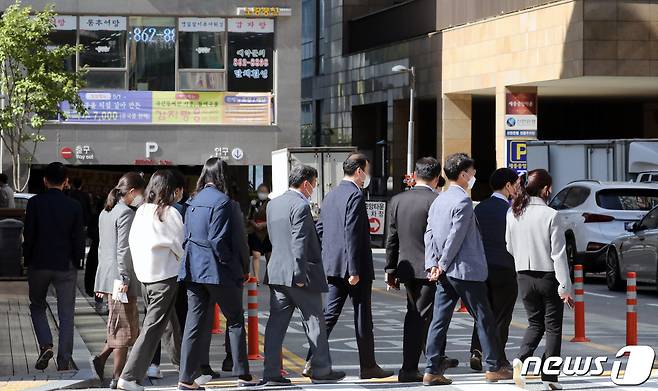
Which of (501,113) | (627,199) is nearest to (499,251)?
(627,199)

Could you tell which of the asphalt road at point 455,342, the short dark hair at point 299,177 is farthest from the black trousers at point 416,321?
the short dark hair at point 299,177

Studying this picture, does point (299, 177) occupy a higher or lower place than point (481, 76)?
lower

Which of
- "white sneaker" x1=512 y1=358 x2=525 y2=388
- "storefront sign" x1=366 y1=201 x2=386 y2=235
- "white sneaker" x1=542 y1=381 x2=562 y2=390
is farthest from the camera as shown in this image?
"storefront sign" x1=366 y1=201 x2=386 y2=235

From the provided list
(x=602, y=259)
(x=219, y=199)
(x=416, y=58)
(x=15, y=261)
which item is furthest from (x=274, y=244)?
(x=416, y=58)

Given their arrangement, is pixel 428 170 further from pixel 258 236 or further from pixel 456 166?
pixel 258 236

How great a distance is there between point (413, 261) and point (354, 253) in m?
0.52

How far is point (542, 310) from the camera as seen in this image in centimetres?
1227

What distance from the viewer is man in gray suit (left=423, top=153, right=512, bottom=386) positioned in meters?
12.3

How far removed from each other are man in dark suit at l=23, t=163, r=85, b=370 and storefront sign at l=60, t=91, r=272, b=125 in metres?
32.5

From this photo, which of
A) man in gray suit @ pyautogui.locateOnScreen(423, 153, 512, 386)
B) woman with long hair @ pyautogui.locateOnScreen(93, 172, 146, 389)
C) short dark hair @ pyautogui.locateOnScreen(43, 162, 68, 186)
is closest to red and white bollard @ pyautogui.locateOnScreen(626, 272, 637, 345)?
man in gray suit @ pyautogui.locateOnScreen(423, 153, 512, 386)

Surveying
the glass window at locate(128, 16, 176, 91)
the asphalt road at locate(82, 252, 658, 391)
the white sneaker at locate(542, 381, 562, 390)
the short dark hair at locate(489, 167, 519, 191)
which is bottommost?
the asphalt road at locate(82, 252, 658, 391)

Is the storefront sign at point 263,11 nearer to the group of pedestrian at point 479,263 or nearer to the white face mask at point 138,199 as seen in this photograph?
the white face mask at point 138,199

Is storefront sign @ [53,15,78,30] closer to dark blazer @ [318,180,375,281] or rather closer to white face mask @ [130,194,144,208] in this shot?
white face mask @ [130,194,144,208]

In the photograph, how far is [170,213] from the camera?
1199 centimetres
